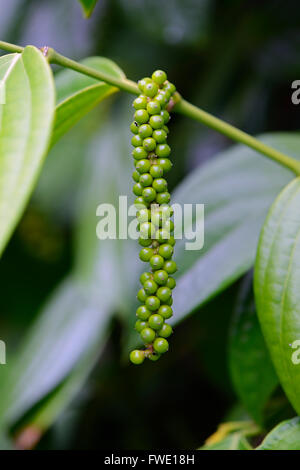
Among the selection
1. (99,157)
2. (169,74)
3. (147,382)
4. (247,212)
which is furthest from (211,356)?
(169,74)

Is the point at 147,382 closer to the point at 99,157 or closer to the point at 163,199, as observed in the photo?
the point at 99,157

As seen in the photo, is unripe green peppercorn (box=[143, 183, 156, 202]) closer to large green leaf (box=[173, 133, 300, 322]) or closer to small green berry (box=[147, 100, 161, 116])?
small green berry (box=[147, 100, 161, 116])

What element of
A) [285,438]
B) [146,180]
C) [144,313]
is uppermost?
[146,180]

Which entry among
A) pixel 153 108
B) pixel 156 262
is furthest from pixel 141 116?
pixel 156 262

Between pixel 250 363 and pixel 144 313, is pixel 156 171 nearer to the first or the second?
pixel 144 313

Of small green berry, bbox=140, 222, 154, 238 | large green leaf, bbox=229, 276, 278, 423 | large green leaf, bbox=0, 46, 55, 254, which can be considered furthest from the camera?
large green leaf, bbox=229, 276, 278, 423

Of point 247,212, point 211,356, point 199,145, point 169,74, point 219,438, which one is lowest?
point 219,438

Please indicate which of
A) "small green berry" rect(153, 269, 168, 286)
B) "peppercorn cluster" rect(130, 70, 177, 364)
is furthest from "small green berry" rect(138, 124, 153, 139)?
"small green berry" rect(153, 269, 168, 286)
